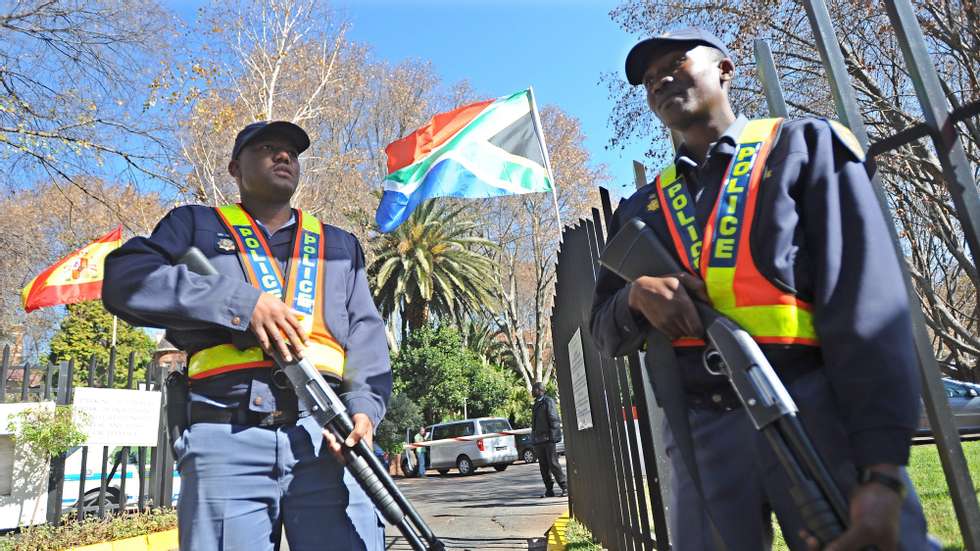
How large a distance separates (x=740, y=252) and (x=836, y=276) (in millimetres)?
204

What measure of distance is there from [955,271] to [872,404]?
16196 mm

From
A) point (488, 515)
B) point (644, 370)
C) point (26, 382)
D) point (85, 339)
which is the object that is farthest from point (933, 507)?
point (85, 339)

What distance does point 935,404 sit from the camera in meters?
1.86

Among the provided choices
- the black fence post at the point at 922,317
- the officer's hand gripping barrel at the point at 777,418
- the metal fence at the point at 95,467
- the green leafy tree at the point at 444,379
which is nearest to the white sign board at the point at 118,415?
the metal fence at the point at 95,467

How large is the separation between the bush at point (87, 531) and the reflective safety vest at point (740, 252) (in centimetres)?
742

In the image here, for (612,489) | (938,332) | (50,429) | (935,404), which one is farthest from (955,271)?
(50,429)

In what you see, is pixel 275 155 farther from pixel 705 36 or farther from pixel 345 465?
pixel 705 36

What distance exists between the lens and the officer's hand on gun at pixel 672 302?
159 cm

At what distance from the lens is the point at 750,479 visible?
59.7 inches

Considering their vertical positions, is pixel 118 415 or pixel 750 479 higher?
pixel 118 415

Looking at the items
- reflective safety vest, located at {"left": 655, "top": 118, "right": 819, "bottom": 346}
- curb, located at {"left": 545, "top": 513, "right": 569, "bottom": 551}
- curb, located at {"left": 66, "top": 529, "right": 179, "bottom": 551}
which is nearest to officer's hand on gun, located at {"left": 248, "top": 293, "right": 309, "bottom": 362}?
reflective safety vest, located at {"left": 655, "top": 118, "right": 819, "bottom": 346}

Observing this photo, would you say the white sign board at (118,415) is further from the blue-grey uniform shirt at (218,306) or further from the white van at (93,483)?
the blue-grey uniform shirt at (218,306)

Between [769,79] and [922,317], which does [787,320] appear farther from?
[769,79]

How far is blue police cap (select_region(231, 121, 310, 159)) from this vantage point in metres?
2.49
